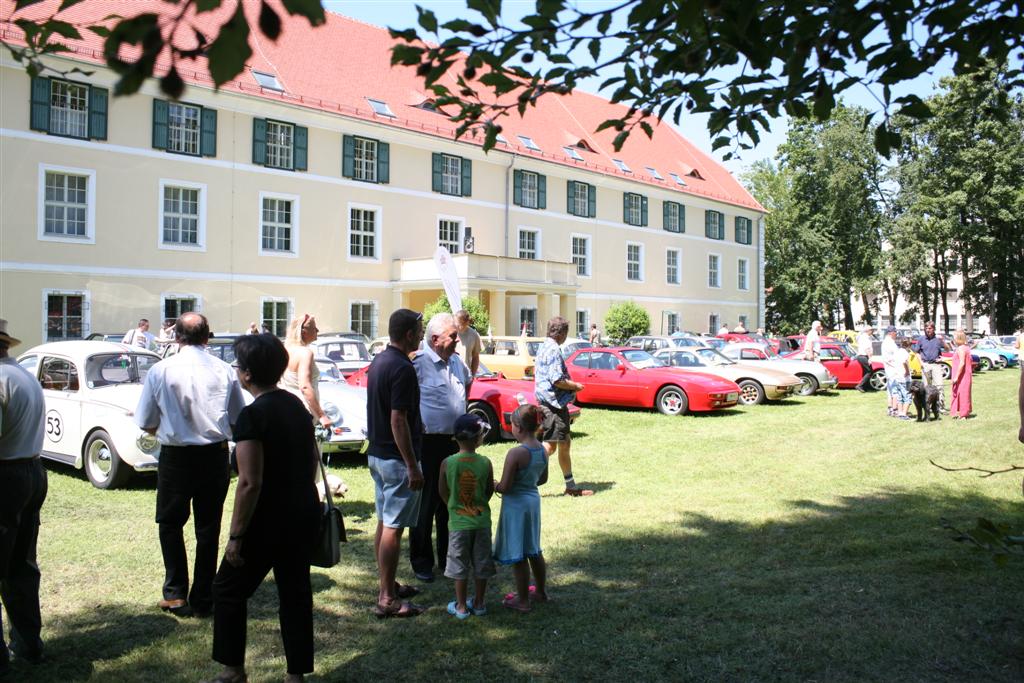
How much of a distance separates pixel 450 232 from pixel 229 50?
99.0 feet

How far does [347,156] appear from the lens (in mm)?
28266

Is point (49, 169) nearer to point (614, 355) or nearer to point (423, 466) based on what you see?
point (614, 355)

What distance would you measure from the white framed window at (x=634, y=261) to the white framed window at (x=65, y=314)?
2394 cm

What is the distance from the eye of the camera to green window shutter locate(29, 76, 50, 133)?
2150 centimetres

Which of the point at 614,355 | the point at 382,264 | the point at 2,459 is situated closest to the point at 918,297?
the point at 382,264

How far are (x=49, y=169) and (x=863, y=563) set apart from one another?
22.6 metres

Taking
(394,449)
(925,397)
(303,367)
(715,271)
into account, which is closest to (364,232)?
(925,397)

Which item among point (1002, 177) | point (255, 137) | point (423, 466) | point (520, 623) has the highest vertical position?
point (1002, 177)

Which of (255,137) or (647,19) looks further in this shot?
(255,137)

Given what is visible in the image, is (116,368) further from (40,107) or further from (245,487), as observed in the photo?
(40,107)

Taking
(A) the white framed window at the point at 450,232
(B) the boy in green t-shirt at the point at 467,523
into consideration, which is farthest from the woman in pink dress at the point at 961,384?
(A) the white framed window at the point at 450,232

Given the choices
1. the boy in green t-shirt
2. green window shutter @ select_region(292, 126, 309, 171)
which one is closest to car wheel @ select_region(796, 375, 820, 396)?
green window shutter @ select_region(292, 126, 309, 171)

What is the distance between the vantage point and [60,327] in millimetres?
22547

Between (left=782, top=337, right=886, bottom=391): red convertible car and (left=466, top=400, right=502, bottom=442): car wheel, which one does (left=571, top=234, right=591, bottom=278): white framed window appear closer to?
(left=782, top=337, right=886, bottom=391): red convertible car
